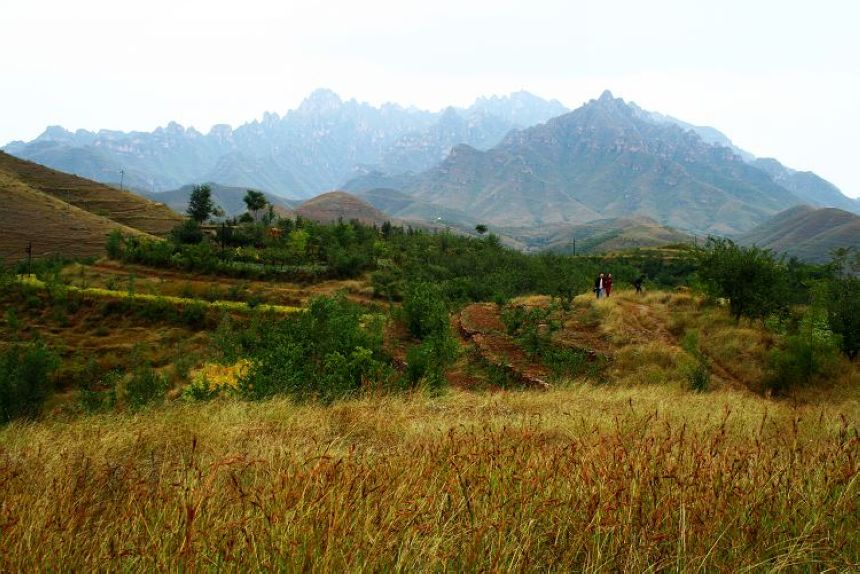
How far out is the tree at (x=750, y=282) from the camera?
17.6m

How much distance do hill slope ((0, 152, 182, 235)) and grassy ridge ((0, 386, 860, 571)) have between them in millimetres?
106942

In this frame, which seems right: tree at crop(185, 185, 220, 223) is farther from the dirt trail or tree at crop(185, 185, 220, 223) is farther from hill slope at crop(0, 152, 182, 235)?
the dirt trail

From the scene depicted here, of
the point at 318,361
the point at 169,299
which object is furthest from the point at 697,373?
the point at 169,299

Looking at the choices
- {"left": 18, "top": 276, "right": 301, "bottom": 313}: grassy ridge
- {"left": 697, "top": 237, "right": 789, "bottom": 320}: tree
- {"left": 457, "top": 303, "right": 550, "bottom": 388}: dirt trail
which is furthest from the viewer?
{"left": 18, "top": 276, "right": 301, "bottom": 313}: grassy ridge

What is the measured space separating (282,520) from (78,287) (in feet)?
169

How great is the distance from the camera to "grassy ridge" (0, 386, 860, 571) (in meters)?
2.25

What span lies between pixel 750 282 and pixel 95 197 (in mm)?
130468

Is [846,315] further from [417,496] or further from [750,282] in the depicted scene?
[417,496]

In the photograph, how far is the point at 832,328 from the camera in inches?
565

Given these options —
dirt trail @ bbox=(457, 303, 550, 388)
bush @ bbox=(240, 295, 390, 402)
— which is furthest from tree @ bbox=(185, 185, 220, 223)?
bush @ bbox=(240, 295, 390, 402)

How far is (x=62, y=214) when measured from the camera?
291 ft

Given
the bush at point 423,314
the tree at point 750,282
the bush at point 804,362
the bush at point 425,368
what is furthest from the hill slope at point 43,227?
the bush at point 804,362

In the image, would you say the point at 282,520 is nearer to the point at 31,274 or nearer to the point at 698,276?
the point at 698,276

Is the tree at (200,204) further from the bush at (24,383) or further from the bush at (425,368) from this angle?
the bush at (425,368)
